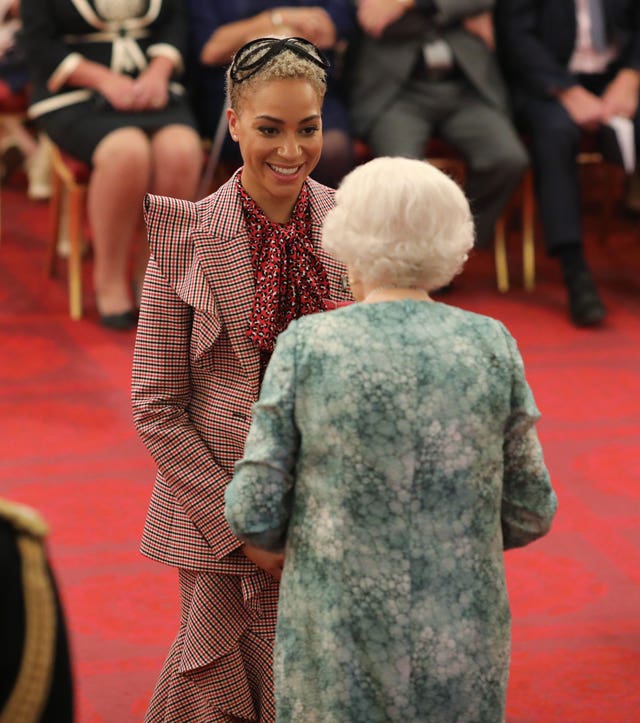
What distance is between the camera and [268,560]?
6.79 ft

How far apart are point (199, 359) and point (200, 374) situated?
41 millimetres

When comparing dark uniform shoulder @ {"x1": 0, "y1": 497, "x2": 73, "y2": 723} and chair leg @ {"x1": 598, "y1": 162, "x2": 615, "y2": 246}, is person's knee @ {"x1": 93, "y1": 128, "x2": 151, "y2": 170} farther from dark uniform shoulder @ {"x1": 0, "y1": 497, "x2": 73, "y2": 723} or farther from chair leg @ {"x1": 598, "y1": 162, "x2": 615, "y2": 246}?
dark uniform shoulder @ {"x1": 0, "y1": 497, "x2": 73, "y2": 723}

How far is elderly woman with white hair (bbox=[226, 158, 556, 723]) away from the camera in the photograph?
1768mm

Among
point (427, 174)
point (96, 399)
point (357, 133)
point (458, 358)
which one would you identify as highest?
point (427, 174)

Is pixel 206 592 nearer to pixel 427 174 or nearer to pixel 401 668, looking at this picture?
pixel 401 668

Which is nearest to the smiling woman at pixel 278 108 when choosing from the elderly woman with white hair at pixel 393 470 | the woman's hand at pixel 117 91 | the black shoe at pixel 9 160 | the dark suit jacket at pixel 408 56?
the elderly woman with white hair at pixel 393 470

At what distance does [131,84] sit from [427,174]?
12.4 feet

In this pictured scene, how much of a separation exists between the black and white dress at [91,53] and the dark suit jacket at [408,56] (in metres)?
0.79

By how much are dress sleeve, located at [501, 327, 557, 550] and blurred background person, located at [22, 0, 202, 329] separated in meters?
3.63

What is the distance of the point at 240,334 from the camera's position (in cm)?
217

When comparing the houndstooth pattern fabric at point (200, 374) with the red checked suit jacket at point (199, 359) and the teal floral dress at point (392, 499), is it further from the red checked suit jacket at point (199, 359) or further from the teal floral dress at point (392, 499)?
the teal floral dress at point (392, 499)

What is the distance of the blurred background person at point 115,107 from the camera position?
5281 millimetres

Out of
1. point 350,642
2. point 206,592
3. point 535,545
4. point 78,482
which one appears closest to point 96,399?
point 78,482

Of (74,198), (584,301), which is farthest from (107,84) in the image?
(584,301)
